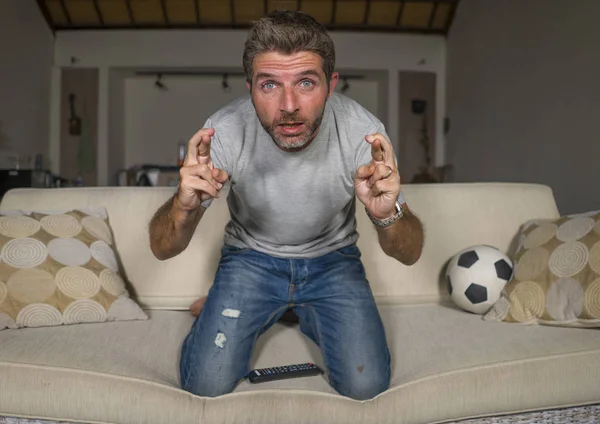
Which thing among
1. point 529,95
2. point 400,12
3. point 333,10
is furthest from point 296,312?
point 400,12

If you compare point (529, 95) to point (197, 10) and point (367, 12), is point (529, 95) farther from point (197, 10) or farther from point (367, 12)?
point (197, 10)

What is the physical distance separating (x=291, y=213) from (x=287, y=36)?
0.48 metres

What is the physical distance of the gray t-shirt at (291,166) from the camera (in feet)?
4.68

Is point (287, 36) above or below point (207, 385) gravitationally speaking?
above

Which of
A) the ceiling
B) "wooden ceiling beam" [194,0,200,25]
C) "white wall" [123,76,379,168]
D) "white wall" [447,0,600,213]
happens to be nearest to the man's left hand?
"white wall" [447,0,600,213]

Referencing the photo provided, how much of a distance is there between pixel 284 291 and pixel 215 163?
16.6 inches

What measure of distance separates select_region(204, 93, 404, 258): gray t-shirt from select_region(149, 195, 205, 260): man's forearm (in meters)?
0.19

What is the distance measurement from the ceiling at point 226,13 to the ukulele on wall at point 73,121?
864 millimetres

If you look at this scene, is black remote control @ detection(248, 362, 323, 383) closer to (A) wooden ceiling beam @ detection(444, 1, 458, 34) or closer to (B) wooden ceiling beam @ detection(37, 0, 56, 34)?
(A) wooden ceiling beam @ detection(444, 1, 458, 34)

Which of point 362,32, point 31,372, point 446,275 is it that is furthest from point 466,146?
point 31,372

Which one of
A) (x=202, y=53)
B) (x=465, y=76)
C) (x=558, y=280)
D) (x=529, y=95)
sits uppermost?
(x=202, y=53)

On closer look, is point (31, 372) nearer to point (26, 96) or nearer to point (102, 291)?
point (102, 291)

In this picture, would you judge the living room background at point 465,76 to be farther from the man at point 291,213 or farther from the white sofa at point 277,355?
the man at point 291,213

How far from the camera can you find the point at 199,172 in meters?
1.14
